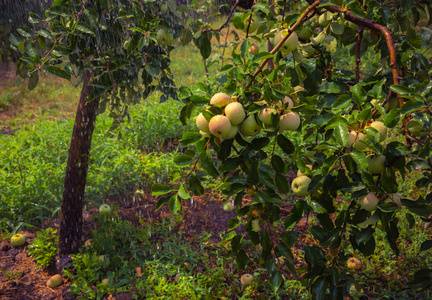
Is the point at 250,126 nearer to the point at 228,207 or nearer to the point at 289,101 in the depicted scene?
the point at 289,101

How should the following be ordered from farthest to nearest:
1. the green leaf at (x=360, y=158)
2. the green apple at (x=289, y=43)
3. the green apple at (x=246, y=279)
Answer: the green apple at (x=246, y=279)
the green apple at (x=289, y=43)
the green leaf at (x=360, y=158)

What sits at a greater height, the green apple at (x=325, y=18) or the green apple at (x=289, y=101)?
the green apple at (x=325, y=18)

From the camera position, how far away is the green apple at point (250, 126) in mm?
952

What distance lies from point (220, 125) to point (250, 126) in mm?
111

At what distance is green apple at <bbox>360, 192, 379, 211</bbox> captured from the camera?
3.27 ft

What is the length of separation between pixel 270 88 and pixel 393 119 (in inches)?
13.5

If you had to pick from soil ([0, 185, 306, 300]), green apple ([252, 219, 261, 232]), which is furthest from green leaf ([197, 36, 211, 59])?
soil ([0, 185, 306, 300])

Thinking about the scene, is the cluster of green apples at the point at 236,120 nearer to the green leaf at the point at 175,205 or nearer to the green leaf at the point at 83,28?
the green leaf at the point at 175,205

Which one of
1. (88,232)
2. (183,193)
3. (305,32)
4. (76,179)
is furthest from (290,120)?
(88,232)

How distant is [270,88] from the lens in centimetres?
92

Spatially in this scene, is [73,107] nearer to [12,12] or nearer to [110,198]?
[110,198]

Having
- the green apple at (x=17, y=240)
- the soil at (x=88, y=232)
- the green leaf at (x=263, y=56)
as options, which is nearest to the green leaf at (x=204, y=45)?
the green leaf at (x=263, y=56)

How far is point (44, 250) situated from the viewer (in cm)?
258

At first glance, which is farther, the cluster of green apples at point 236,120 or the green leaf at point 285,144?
the green leaf at point 285,144
